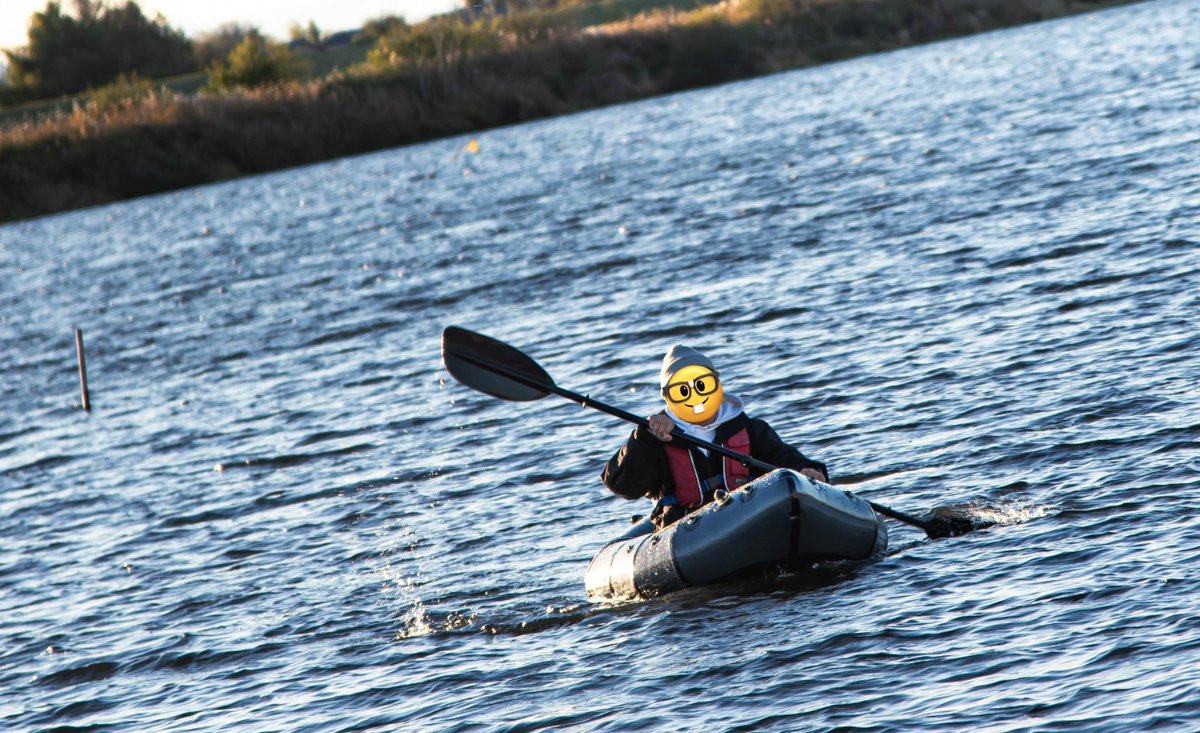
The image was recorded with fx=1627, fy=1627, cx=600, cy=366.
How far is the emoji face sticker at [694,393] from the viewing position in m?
9.60

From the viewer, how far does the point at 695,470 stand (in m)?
9.83

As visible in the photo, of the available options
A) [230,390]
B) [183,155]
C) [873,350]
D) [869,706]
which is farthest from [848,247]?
[183,155]

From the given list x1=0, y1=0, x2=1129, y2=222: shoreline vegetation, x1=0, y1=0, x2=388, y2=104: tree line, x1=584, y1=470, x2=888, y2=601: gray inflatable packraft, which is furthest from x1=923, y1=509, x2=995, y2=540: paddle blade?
x1=0, y1=0, x2=388, y2=104: tree line

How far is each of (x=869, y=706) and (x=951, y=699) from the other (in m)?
0.38

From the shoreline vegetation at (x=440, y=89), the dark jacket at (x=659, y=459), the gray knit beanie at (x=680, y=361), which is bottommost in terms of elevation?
the dark jacket at (x=659, y=459)

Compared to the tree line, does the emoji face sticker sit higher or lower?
lower

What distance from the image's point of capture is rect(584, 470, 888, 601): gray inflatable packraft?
912 centimetres

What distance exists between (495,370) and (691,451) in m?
1.86

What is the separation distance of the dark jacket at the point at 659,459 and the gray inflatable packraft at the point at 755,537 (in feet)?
1.10

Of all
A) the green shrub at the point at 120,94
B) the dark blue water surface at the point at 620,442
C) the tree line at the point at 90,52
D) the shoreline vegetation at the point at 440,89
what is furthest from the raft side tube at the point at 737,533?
the tree line at the point at 90,52

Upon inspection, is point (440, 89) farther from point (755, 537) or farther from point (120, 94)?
point (755, 537)

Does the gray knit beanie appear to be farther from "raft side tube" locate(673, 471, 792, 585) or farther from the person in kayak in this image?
"raft side tube" locate(673, 471, 792, 585)

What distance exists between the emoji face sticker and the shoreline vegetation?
47.2 metres

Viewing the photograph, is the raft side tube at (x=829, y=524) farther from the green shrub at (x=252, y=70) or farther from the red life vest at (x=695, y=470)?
the green shrub at (x=252, y=70)
